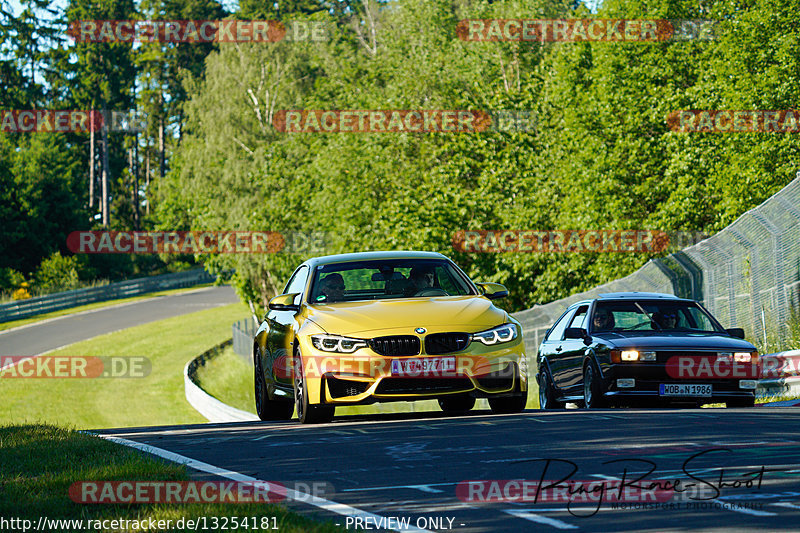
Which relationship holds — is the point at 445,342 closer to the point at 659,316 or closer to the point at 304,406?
the point at 304,406

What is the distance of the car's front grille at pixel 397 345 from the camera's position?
11.5 meters

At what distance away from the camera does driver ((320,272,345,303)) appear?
1283cm

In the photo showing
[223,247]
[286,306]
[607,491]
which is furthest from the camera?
[223,247]

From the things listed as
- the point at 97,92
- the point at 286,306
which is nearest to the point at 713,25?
the point at 286,306

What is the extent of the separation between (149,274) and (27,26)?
27672 mm

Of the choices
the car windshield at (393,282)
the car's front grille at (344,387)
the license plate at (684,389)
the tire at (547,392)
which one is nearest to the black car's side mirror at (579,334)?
the license plate at (684,389)

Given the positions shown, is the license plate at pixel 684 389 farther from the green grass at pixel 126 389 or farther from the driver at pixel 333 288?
the green grass at pixel 126 389

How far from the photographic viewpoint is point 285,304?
43.6 feet

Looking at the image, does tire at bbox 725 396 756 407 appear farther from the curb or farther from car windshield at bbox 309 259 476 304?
the curb

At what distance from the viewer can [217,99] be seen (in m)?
64.5

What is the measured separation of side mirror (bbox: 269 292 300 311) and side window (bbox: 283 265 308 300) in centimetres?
13

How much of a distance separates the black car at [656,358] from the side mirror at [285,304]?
4.00 m

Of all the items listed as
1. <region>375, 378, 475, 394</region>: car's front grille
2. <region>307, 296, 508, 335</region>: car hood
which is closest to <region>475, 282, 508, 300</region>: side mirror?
<region>307, 296, 508, 335</region>: car hood

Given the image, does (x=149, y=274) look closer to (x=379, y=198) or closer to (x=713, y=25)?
(x=379, y=198)
